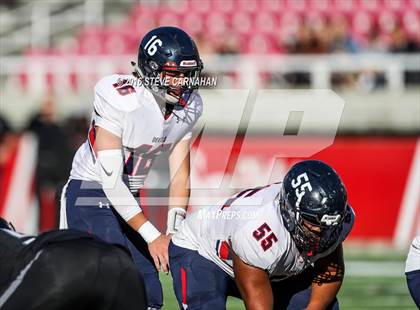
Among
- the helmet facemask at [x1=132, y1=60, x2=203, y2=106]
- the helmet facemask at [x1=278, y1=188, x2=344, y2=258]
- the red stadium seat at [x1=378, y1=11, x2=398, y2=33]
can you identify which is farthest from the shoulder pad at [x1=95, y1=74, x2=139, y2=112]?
the red stadium seat at [x1=378, y1=11, x2=398, y2=33]

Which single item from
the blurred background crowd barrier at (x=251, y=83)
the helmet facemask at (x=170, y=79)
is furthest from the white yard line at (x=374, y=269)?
the helmet facemask at (x=170, y=79)

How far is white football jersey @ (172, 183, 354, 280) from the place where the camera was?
4.94 m

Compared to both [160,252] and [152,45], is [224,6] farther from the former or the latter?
[160,252]

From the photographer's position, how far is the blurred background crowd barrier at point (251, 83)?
39.4 ft

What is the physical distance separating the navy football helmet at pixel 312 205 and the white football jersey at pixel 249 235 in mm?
85

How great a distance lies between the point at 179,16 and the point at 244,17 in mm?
1021

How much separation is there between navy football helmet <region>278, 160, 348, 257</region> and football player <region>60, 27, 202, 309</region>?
886 mm

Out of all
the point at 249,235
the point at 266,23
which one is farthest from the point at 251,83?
the point at 249,235

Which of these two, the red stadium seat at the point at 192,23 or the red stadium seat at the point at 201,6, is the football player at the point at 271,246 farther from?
the red stadium seat at the point at 201,6

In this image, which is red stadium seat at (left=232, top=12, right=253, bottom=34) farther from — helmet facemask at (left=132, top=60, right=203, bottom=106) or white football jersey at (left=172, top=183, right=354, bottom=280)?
white football jersey at (left=172, top=183, right=354, bottom=280)

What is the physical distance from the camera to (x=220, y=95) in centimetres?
1338

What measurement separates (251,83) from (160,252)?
26.2 feet

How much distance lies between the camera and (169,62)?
5543 mm

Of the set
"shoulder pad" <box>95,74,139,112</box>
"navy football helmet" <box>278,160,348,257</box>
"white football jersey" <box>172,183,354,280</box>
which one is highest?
"shoulder pad" <box>95,74,139,112</box>
